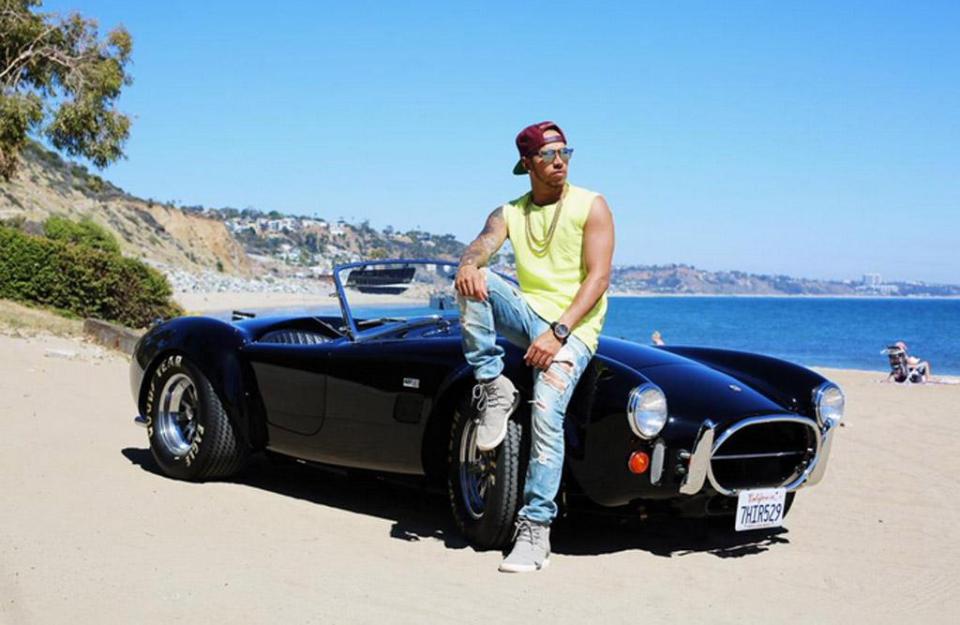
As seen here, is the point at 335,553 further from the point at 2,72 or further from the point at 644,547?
the point at 2,72

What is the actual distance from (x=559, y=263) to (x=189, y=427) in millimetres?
2593

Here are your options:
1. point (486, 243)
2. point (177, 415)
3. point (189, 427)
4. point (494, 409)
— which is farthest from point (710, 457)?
point (177, 415)

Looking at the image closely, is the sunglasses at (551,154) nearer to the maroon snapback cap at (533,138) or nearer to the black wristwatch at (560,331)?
the maroon snapback cap at (533,138)

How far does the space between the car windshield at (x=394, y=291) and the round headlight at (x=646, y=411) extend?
1575mm

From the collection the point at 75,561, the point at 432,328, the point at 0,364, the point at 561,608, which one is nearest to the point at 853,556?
the point at 561,608

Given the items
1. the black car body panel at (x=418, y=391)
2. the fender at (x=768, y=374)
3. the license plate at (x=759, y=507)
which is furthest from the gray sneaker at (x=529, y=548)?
the fender at (x=768, y=374)

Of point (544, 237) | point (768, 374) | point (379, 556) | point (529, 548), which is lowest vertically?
point (379, 556)

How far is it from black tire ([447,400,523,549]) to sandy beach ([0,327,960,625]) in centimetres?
12

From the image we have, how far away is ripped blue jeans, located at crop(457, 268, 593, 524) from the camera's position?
4.48 metres

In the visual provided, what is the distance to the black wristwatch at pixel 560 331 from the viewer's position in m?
4.48

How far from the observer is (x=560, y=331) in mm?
4480

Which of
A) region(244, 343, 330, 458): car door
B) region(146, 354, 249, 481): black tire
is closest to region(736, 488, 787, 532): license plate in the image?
region(244, 343, 330, 458): car door

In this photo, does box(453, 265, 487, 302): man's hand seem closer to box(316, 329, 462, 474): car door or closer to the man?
the man

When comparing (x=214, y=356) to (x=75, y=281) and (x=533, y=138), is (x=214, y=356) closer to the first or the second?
(x=533, y=138)
